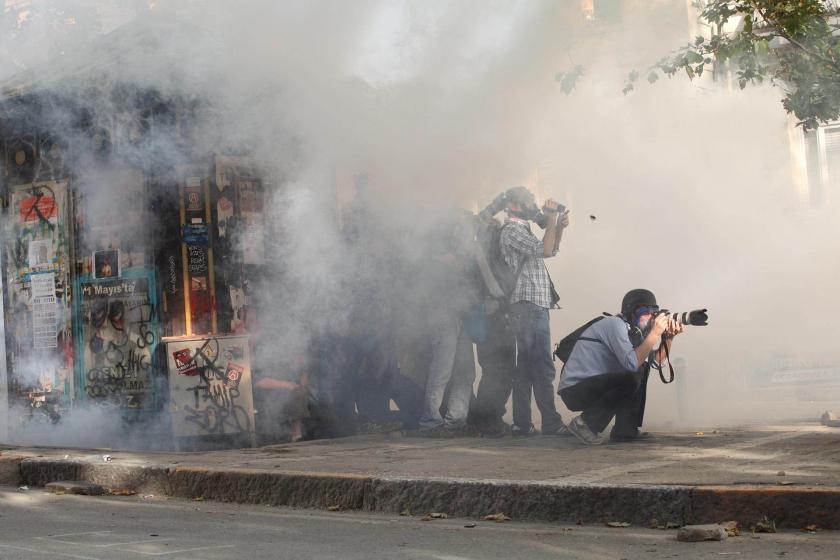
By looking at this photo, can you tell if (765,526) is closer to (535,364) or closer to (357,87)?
(535,364)

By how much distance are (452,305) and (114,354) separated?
2.40m

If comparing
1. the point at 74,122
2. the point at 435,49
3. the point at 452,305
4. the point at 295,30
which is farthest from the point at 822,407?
the point at 74,122

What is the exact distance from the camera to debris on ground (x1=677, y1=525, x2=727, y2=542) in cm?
495

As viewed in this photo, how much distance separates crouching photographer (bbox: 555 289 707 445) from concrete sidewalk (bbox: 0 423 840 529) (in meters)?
0.22

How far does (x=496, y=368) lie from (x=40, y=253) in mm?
3576

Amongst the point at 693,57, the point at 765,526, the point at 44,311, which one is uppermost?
the point at 693,57

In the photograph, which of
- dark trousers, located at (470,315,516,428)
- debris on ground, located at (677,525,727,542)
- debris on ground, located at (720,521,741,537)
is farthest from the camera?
dark trousers, located at (470,315,516,428)

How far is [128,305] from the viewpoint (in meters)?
8.56

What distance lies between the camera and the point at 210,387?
8.26 m

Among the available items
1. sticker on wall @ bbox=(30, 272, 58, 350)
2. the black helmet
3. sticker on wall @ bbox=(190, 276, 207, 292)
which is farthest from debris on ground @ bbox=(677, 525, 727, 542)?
sticker on wall @ bbox=(30, 272, 58, 350)

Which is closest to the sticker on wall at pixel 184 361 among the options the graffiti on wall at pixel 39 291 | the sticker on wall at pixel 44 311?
the graffiti on wall at pixel 39 291

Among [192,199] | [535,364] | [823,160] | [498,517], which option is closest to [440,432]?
[535,364]

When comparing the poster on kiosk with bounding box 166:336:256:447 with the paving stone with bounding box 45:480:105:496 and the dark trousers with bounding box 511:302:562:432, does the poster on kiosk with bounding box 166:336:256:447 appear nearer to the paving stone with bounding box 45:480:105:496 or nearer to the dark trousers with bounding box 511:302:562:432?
the paving stone with bounding box 45:480:105:496

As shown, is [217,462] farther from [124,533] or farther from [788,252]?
[788,252]
